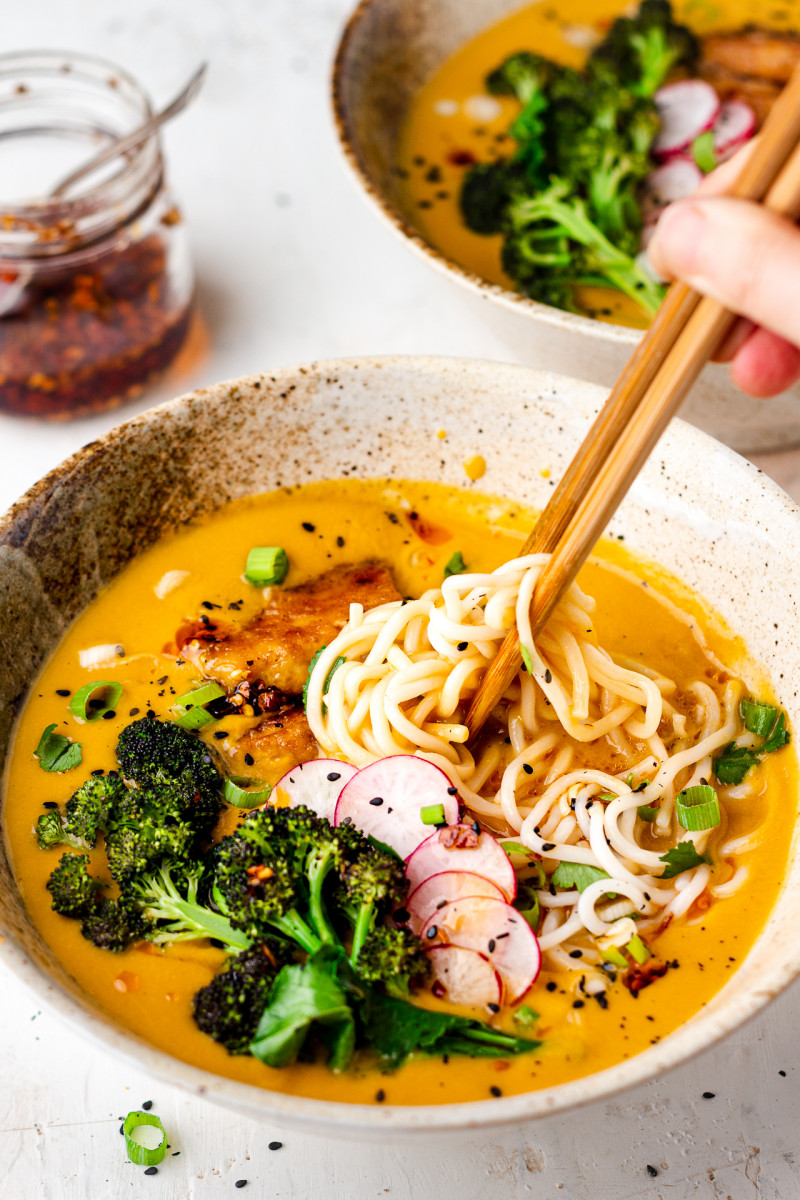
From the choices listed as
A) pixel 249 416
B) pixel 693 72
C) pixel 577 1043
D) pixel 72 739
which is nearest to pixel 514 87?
pixel 693 72

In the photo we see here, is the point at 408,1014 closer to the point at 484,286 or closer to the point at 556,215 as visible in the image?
the point at 484,286

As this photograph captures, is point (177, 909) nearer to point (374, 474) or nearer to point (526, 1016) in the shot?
point (526, 1016)

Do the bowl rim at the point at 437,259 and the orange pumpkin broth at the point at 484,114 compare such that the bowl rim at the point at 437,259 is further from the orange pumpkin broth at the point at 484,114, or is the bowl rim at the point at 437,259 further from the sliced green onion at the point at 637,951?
the sliced green onion at the point at 637,951

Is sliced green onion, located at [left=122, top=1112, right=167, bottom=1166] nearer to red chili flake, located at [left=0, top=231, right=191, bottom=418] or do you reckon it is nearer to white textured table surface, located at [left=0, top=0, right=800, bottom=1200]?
white textured table surface, located at [left=0, top=0, right=800, bottom=1200]

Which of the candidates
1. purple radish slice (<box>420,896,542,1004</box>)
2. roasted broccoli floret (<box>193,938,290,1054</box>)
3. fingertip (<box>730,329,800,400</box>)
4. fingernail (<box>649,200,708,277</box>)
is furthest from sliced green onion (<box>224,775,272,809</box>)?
fingernail (<box>649,200,708,277</box>)

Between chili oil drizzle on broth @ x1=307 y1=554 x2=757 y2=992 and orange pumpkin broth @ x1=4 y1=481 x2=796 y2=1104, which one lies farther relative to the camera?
chili oil drizzle on broth @ x1=307 y1=554 x2=757 y2=992

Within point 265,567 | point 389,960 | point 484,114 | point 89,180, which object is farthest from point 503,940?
point 484,114

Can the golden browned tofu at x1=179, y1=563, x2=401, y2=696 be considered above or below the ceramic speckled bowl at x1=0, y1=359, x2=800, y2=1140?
below
